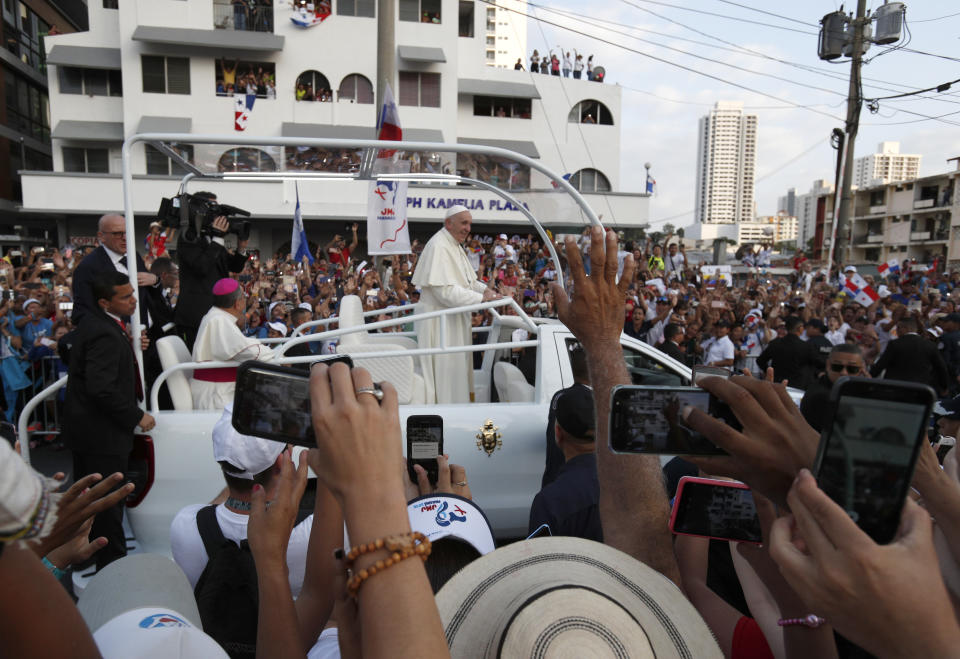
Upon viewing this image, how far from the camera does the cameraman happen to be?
502cm

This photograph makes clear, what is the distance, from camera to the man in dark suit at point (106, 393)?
367 cm

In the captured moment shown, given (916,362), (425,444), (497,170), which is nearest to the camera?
(425,444)

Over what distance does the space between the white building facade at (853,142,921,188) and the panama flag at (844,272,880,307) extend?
133137 mm

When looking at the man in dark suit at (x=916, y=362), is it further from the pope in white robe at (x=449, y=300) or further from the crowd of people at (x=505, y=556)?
the crowd of people at (x=505, y=556)

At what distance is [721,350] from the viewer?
8.02m

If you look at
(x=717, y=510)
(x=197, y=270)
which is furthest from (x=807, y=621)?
(x=197, y=270)

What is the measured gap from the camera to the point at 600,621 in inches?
42.3

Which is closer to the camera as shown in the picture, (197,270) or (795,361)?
(197,270)

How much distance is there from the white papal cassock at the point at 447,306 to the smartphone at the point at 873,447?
13.5ft

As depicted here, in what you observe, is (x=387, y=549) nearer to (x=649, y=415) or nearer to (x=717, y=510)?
(x=649, y=415)

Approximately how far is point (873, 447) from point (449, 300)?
14.8 ft

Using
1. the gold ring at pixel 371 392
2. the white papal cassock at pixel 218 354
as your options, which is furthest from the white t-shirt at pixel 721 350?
the gold ring at pixel 371 392

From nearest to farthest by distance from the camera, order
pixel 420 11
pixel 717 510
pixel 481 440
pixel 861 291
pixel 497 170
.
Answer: pixel 717 510 < pixel 481 440 < pixel 497 170 < pixel 861 291 < pixel 420 11

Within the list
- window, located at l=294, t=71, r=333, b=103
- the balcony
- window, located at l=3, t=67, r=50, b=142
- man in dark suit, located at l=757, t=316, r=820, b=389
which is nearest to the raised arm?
man in dark suit, located at l=757, t=316, r=820, b=389
